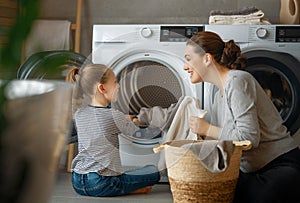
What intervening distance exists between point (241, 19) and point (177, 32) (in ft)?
1.19

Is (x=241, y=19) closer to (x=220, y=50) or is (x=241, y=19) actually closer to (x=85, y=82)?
(x=220, y=50)

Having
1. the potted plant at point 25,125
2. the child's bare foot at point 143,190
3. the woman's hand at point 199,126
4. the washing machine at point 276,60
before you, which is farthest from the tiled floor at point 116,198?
the potted plant at point 25,125

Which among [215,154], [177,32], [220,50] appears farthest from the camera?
[177,32]

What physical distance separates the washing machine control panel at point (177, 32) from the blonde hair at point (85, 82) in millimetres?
424

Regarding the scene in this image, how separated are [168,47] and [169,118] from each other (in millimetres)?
386

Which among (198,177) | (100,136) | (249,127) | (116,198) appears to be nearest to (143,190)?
(116,198)

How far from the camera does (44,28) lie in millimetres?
3277

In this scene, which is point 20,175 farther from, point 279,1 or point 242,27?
point 279,1

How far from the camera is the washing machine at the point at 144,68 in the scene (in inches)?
102

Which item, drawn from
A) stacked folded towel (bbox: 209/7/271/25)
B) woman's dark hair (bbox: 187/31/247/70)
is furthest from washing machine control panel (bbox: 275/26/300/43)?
woman's dark hair (bbox: 187/31/247/70)

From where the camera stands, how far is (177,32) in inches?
110

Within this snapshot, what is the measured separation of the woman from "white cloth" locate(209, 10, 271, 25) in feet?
1.21

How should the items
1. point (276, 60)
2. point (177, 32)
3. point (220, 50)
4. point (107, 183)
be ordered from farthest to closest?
point (177, 32)
point (276, 60)
point (107, 183)
point (220, 50)

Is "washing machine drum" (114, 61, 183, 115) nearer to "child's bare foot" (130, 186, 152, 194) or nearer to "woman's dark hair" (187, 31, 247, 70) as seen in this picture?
"woman's dark hair" (187, 31, 247, 70)
